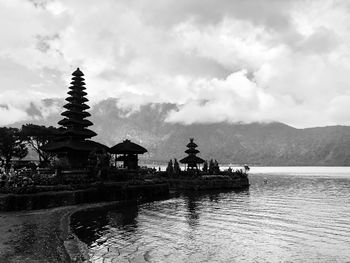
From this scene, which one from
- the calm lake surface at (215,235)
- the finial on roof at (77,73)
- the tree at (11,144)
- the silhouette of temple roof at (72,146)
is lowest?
the calm lake surface at (215,235)

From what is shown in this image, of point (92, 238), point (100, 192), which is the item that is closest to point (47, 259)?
point (92, 238)

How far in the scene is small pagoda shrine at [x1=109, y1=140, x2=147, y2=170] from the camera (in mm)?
69312

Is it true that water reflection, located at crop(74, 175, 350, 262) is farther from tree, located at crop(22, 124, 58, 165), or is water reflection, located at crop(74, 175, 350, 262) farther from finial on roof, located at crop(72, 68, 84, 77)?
tree, located at crop(22, 124, 58, 165)

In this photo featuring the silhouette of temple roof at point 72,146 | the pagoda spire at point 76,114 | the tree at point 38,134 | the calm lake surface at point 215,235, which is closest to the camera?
the calm lake surface at point 215,235

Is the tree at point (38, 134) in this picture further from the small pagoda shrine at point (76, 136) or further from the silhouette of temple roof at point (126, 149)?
the silhouette of temple roof at point (126, 149)

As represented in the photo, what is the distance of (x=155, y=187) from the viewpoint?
Result: 57031mm

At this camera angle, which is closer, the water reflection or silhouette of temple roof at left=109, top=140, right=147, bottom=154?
the water reflection

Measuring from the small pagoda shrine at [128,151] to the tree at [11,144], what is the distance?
27615mm

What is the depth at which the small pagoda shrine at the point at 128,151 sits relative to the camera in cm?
6931

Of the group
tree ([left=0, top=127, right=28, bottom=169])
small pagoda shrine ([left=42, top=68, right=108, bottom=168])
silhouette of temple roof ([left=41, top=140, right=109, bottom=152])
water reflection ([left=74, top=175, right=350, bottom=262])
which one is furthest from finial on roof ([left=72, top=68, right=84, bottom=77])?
water reflection ([left=74, top=175, right=350, bottom=262])

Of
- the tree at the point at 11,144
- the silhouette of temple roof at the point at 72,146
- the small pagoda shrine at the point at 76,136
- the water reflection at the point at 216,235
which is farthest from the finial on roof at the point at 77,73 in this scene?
the water reflection at the point at 216,235

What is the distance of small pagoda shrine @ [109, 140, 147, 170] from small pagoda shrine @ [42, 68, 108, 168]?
523 centimetres

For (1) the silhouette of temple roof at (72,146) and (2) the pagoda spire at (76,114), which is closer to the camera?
(1) the silhouette of temple roof at (72,146)

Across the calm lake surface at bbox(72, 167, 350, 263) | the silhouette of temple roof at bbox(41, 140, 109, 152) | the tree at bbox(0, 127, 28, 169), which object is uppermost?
the tree at bbox(0, 127, 28, 169)
